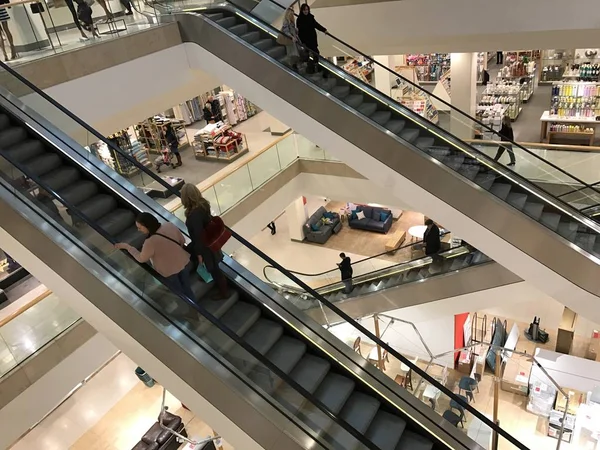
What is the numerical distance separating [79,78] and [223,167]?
26.0 ft

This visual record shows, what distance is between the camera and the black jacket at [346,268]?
1024cm

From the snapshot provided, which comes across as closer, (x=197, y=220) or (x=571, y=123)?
(x=197, y=220)

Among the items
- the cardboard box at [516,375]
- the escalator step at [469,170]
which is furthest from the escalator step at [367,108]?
the cardboard box at [516,375]

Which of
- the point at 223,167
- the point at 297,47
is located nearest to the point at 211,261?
the point at 297,47

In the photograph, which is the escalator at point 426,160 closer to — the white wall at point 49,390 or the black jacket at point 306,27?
the black jacket at point 306,27

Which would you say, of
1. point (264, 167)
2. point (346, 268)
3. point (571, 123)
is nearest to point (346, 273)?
point (346, 268)

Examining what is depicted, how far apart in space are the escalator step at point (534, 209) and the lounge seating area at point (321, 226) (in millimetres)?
9270

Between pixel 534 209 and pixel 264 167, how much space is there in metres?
6.29

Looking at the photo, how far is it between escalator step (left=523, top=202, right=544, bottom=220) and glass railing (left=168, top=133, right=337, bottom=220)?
17.8 feet

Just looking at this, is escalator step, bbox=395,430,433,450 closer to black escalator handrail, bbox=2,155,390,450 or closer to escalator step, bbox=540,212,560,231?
black escalator handrail, bbox=2,155,390,450

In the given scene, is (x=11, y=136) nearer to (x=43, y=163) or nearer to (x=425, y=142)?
(x=43, y=163)

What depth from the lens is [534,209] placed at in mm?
7289

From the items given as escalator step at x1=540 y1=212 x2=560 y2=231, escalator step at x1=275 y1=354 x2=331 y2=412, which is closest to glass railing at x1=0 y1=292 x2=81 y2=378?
escalator step at x1=275 y1=354 x2=331 y2=412

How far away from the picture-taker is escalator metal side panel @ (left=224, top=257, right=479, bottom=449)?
489cm
